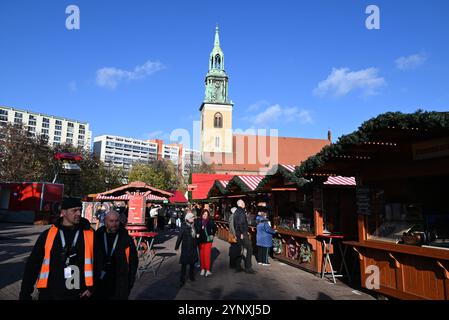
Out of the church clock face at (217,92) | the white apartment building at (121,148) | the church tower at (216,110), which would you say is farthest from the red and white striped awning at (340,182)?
the white apartment building at (121,148)

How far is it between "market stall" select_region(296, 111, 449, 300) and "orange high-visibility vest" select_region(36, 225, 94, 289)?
4.67m

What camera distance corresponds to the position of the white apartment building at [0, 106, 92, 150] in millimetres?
119688

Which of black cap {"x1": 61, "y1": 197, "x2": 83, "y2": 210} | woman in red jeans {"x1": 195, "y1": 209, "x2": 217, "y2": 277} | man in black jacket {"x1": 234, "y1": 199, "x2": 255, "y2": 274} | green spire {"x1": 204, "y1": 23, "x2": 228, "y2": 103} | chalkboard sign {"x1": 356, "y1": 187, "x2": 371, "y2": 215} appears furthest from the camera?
green spire {"x1": 204, "y1": 23, "x2": 228, "y2": 103}

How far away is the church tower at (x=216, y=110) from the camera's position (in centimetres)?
7000

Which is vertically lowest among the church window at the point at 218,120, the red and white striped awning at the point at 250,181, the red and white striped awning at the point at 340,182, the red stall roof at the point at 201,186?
the red and white striped awning at the point at 340,182

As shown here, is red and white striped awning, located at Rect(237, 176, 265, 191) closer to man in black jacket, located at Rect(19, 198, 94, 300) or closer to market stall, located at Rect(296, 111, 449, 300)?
market stall, located at Rect(296, 111, 449, 300)

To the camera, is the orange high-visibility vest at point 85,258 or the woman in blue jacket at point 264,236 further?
the woman in blue jacket at point 264,236

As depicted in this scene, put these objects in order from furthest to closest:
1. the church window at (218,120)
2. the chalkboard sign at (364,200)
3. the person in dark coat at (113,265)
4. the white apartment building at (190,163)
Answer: the church window at (218,120) < the white apartment building at (190,163) < the chalkboard sign at (364,200) < the person in dark coat at (113,265)

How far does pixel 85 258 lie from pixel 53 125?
5821 inches

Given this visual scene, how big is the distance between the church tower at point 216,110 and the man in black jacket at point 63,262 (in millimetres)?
67636

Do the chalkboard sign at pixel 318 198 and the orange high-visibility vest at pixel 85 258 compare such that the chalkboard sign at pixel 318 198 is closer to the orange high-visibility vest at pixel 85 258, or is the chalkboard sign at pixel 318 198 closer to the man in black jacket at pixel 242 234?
the man in black jacket at pixel 242 234

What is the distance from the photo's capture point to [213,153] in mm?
72188

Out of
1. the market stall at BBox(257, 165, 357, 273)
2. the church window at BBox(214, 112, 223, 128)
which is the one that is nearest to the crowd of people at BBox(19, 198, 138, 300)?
the market stall at BBox(257, 165, 357, 273)

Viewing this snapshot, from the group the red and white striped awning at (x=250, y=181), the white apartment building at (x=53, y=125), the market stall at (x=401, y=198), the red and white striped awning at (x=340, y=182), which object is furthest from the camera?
the white apartment building at (x=53, y=125)
